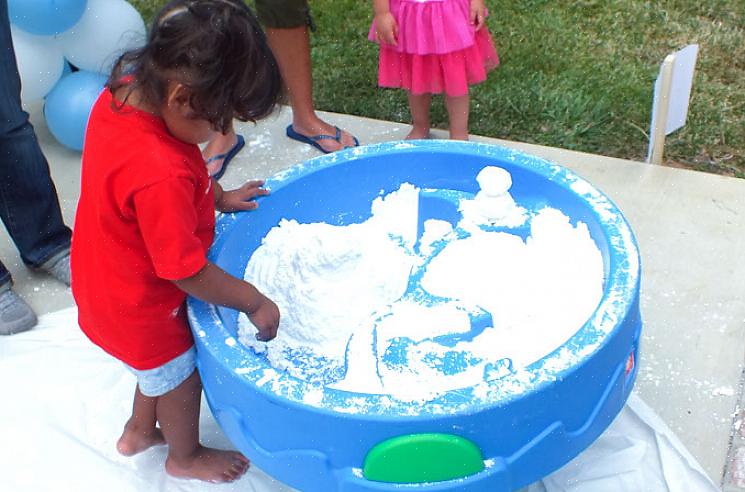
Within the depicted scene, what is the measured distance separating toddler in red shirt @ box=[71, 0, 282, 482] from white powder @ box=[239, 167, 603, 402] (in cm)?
19

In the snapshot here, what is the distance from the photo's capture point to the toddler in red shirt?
1188 millimetres

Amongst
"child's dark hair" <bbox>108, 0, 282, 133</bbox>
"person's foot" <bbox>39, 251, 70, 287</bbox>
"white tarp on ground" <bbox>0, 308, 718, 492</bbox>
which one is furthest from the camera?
"person's foot" <bbox>39, 251, 70, 287</bbox>

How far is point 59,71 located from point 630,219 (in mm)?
1679

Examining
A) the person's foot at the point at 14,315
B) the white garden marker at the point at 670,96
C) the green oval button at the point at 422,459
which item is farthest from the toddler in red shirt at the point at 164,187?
the white garden marker at the point at 670,96

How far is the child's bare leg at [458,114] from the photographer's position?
2371 mm

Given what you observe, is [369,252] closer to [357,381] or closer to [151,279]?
[357,381]

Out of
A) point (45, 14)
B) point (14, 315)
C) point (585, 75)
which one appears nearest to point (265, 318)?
point (14, 315)

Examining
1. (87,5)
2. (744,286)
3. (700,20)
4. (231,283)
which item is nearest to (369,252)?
(231,283)

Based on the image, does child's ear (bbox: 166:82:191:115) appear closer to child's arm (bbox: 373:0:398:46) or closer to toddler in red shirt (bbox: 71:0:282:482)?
toddler in red shirt (bbox: 71:0:282:482)

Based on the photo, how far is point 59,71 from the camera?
254cm

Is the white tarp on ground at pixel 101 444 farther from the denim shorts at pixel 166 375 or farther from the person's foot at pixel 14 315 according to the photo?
the denim shorts at pixel 166 375

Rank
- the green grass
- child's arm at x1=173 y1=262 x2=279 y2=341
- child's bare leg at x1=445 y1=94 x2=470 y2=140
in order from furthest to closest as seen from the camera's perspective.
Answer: the green grass → child's bare leg at x1=445 y1=94 x2=470 y2=140 → child's arm at x1=173 y1=262 x2=279 y2=341

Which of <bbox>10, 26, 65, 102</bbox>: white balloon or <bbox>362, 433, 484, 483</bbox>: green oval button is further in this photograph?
<bbox>10, 26, 65, 102</bbox>: white balloon

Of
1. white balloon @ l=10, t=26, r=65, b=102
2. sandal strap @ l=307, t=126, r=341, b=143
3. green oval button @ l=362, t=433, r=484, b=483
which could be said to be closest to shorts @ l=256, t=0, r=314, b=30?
sandal strap @ l=307, t=126, r=341, b=143
